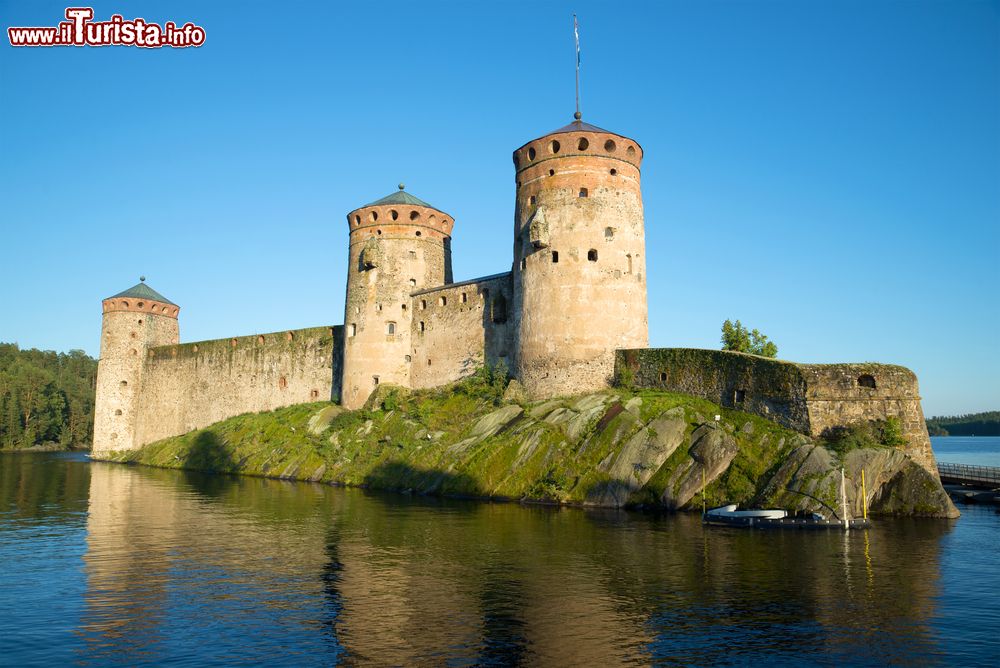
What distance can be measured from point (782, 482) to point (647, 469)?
4.94 m

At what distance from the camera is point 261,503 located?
1235 inches

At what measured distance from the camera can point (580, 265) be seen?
36.2 meters

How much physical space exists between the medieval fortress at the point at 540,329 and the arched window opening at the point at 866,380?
1.7 inches

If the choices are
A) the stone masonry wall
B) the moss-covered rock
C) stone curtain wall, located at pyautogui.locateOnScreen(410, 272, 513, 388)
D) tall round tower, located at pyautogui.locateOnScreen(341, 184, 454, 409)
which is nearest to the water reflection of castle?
the moss-covered rock

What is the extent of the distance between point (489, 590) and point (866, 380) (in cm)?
1947

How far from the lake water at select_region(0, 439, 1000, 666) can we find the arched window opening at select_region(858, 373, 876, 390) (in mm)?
5382

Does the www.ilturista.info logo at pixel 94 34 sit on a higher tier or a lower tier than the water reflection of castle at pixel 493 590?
higher

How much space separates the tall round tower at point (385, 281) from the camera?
4522 cm

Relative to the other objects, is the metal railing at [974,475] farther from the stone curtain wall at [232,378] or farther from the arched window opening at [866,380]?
the stone curtain wall at [232,378]

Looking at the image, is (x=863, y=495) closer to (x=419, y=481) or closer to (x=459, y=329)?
(x=419, y=481)

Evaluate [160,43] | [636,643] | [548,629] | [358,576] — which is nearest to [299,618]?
[358,576]

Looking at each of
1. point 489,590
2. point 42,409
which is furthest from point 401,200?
point 42,409

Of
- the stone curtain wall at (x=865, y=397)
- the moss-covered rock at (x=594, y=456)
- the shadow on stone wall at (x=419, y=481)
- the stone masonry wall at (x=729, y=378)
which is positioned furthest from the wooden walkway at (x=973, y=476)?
the shadow on stone wall at (x=419, y=481)

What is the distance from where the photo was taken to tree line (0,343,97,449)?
3307 inches
